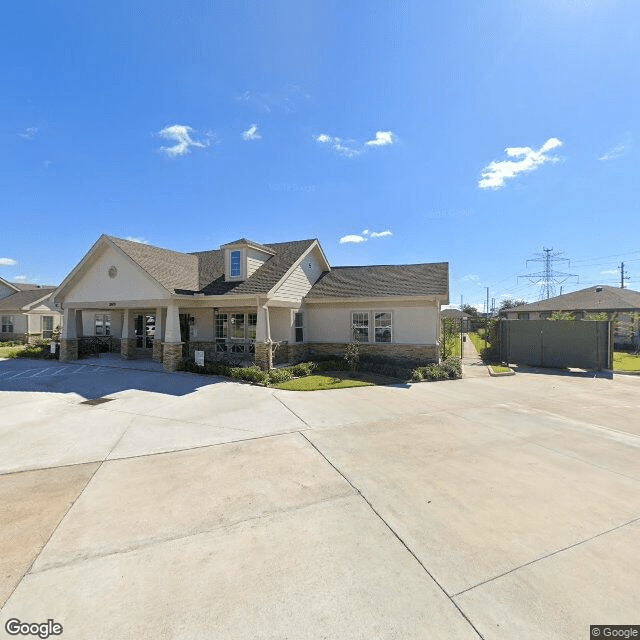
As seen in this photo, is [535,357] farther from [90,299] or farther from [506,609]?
[90,299]

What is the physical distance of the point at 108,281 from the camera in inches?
651

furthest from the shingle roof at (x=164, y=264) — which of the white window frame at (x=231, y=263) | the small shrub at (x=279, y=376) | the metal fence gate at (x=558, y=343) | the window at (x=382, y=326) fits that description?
→ the metal fence gate at (x=558, y=343)

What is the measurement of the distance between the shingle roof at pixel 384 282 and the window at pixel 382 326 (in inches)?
41.0

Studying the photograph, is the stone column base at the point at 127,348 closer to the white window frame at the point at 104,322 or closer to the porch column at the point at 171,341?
the porch column at the point at 171,341

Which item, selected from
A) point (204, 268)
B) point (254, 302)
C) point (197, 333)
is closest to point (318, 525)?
point (254, 302)

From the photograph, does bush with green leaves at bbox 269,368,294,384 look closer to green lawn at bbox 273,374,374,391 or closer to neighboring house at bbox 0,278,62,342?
green lawn at bbox 273,374,374,391

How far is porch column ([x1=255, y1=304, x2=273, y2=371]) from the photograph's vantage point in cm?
1464

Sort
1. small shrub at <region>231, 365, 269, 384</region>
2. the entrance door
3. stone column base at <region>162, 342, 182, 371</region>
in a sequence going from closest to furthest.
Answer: small shrub at <region>231, 365, 269, 384</region> < stone column base at <region>162, 342, 182, 371</region> < the entrance door

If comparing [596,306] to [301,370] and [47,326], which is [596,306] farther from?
[47,326]

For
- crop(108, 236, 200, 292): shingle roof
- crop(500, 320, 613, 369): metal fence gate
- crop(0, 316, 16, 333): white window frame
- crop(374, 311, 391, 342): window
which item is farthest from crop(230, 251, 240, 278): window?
crop(0, 316, 16, 333): white window frame

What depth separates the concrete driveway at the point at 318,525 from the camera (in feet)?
9.80

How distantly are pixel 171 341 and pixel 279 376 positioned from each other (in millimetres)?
5408

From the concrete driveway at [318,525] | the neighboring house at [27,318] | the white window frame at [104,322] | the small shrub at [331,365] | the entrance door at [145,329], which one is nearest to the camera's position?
the concrete driveway at [318,525]

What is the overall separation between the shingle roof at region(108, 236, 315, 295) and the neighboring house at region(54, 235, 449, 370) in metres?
0.08
